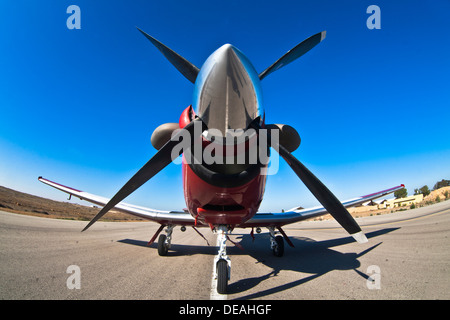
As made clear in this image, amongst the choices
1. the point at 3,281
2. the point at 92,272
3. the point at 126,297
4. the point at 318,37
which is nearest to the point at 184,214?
the point at 92,272

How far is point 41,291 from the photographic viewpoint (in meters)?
2.51

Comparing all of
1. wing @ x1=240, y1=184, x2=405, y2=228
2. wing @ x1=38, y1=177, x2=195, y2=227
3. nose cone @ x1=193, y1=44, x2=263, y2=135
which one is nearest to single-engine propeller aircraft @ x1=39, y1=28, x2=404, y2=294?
nose cone @ x1=193, y1=44, x2=263, y2=135

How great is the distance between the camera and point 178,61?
10.0 feet

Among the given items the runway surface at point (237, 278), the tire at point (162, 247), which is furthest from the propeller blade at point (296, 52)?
the tire at point (162, 247)

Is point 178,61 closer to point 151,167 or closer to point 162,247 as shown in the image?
point 151,167

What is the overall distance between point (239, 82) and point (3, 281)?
15.8ft

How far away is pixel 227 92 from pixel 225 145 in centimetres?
73

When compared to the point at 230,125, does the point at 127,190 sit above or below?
below

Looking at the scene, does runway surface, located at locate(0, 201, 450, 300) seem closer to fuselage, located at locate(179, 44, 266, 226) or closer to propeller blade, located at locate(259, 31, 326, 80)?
fuselage, located at locate(179, 44, 266, 226)

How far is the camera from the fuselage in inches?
83.0

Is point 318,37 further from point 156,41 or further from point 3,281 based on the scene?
point 3,281

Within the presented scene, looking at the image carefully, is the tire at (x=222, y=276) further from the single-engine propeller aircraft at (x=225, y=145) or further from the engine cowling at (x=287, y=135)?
the engine cowling at (x=287, y=135)

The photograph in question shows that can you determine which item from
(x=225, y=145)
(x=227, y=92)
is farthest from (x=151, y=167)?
(x=227, y=92)

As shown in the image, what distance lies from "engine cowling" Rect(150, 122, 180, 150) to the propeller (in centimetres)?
143
